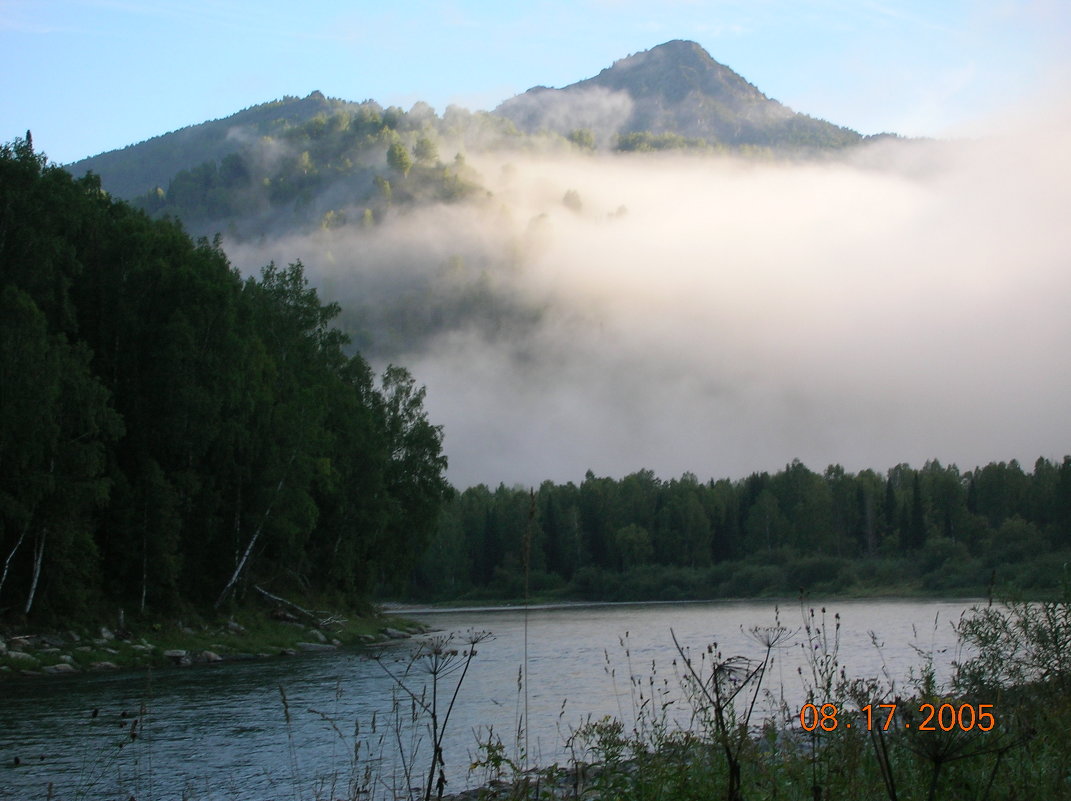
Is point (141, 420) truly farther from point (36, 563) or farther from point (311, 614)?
point (311, 614)

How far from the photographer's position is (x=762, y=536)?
123938 mm

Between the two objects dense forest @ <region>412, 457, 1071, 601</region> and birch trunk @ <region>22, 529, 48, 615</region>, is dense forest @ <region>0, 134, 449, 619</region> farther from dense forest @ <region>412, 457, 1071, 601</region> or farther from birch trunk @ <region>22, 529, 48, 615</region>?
dense forest @ <region>412, 457, 1071, 601</region>

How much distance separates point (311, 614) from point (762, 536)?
282 feet

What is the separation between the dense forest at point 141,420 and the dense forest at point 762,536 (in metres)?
53.3

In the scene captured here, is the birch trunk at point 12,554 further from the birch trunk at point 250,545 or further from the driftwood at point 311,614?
the driftwood at point 311,614

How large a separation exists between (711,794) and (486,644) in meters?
37.3

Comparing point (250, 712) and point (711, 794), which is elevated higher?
point (711, 794)

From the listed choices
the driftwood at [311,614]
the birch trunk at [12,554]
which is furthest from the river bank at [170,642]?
the birch trunk at [12,554]

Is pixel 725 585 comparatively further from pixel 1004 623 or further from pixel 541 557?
pixel 1004 623

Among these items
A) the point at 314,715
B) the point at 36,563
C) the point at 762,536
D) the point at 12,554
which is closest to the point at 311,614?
the point at 36,563

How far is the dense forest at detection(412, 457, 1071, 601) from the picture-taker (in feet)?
316

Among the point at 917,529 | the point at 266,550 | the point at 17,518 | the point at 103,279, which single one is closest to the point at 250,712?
the point at 17,518

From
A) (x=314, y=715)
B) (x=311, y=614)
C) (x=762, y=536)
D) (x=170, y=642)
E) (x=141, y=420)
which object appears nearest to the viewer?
(x=314, y=715)

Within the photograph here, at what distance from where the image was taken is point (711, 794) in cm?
744
